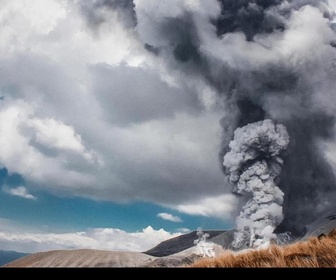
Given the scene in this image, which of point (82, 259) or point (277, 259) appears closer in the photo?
point (277, 259)

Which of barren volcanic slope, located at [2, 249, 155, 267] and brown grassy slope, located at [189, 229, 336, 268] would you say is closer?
brown grassy slope, located at [189, 229, 336, 268]

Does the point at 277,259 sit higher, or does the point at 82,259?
the point at 82,259

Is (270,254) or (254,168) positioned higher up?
(254,168)

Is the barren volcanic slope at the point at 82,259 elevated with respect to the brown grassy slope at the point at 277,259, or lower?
elevated

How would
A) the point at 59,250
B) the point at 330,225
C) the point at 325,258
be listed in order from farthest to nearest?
the point at 59,250 < the point at 330,225 < the point at 325,258

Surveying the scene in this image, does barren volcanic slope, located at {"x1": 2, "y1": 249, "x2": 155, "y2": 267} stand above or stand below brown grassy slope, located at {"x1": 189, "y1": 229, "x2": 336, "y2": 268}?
above

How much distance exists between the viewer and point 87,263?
167 meters

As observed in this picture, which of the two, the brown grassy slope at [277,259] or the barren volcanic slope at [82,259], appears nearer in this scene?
the brown grassy slope at [277,259]
